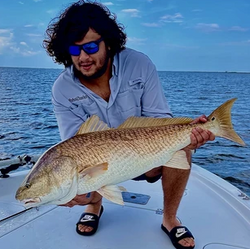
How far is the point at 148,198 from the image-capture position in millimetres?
3719

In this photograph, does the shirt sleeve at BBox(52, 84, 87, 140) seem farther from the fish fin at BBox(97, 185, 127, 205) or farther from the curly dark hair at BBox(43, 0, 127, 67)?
the fish fin at BBox(97, 185, 127, 205)

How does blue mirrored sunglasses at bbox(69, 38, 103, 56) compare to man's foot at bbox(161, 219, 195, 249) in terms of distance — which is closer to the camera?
man's foot at bbox(161, 219, 195, 249)

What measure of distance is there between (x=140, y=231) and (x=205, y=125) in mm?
1083

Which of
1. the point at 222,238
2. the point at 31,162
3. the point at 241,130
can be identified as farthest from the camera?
the point at 241,130

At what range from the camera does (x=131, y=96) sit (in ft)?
10.7

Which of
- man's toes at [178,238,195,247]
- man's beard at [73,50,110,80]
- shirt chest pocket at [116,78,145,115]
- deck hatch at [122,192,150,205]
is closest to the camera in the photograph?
man's toes at [178,238,195,247]


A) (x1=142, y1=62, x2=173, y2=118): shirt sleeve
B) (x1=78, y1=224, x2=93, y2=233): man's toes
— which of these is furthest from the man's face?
(x1=78, y1=224, x2=93, y2=233): man's toes

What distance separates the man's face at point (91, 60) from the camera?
2992 millimetres

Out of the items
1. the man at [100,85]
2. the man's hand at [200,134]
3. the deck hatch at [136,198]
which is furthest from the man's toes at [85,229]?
the man's hand at [200,134]

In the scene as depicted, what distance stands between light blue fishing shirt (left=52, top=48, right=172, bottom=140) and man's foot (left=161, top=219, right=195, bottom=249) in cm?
94

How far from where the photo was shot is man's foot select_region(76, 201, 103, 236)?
2.99 m

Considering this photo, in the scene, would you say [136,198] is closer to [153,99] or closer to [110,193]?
[153,99]

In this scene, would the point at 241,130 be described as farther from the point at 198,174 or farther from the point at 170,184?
the point at 170,184

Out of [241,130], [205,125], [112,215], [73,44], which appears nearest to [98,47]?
[73,44]
